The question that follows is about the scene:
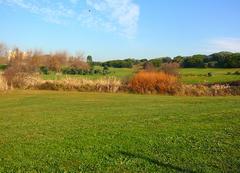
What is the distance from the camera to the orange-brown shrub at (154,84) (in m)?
43.7

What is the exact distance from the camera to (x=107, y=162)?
31.7 ft

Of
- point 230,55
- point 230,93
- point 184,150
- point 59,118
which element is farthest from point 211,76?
point 184,150

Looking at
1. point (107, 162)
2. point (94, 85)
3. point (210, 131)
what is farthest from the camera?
point (94, 85)

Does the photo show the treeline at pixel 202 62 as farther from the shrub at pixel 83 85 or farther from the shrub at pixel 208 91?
the shrub at pixel 208 91

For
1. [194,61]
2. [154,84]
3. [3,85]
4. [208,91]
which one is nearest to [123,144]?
[208,91]

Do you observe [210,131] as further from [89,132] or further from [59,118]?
[59,118]

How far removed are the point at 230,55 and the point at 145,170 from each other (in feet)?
264

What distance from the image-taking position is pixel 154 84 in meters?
44.1

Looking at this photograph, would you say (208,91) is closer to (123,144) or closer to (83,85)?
(83,85)

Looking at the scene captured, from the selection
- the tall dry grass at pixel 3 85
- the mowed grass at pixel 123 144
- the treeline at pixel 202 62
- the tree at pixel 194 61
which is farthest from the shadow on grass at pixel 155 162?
the tree at pixel 194 61

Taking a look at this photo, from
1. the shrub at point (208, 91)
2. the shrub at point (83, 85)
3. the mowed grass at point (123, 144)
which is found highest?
the mowed grass at point (123, 144)

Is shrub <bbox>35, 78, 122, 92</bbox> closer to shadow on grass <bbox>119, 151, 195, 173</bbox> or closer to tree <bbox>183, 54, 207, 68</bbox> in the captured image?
shadow on grass <bbox>119, 151, 195, 173</bbox>

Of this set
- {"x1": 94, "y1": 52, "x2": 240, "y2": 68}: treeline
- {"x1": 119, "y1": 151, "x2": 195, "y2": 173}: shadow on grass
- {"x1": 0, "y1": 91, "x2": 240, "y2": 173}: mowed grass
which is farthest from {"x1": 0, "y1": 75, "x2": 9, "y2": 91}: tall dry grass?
{"x1": 119, "y1": 151, "x2": 195, "y2": 173}: shadow on grass

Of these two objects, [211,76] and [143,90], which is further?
[211,76]
